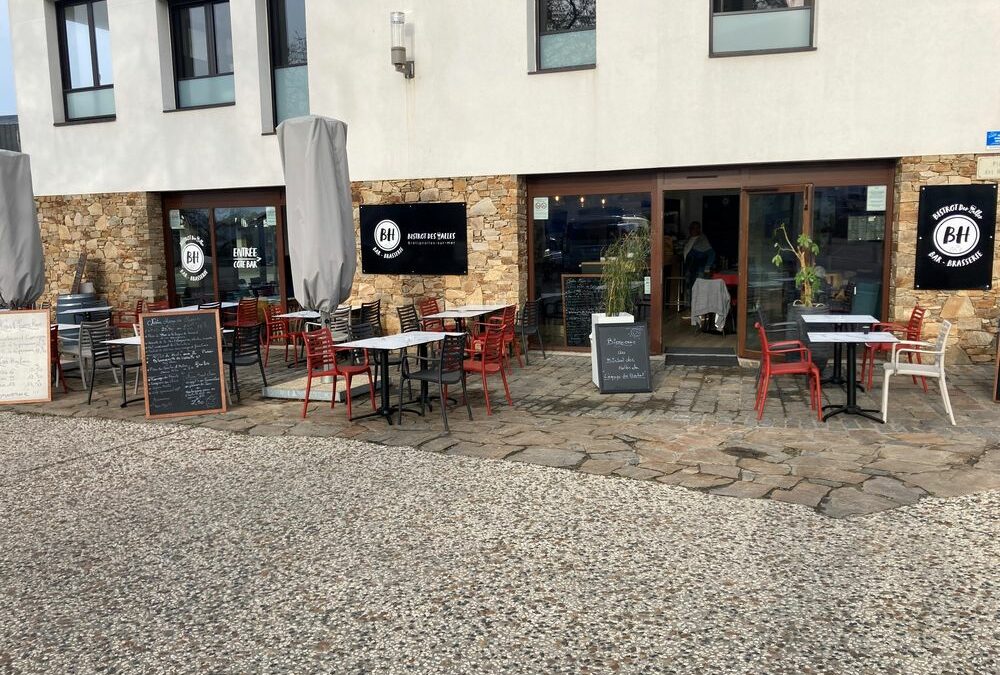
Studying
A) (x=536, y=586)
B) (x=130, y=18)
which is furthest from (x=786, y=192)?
(x=130, y=18)

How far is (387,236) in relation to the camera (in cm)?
1163

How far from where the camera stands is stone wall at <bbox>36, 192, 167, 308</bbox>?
13.3 metres

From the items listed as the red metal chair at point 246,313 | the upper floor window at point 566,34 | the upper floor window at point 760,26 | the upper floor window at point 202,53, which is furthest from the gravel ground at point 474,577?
the upper floor window at point 202,53

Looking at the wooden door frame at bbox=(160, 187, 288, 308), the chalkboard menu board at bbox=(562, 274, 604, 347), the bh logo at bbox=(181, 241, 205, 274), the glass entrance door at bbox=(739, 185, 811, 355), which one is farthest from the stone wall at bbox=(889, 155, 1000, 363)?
the bh logo at bbox=(181, 241, 205, 274)

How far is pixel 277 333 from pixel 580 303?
14.5 feet

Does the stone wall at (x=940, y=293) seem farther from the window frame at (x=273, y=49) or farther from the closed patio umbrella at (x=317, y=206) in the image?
the window frame at (x=273, y=49)

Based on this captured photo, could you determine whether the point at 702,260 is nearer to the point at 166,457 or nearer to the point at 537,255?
the point at 537,255

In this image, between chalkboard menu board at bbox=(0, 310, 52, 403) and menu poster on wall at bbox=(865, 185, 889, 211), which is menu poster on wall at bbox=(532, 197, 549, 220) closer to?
menu poster on wall at bbox=(865, 185, 889, 211)

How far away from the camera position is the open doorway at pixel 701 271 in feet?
36.5

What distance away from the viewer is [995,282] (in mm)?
9102

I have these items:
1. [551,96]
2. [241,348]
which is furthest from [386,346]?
[551,96]

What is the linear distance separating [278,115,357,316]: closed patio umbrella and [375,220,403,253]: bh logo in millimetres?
3352

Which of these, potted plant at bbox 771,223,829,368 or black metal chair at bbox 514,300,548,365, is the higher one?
potted plant at bbox 771,223,829,368

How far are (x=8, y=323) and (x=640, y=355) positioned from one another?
23.3 feet
